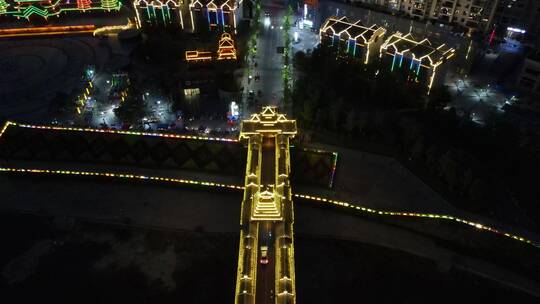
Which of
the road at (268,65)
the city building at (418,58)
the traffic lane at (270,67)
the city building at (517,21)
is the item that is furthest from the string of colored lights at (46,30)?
the city building at (517,21)

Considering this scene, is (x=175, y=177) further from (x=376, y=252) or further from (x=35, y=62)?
(x=35, y=62)

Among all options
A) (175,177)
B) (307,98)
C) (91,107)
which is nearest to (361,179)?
(307,98)

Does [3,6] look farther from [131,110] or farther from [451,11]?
[451,11]

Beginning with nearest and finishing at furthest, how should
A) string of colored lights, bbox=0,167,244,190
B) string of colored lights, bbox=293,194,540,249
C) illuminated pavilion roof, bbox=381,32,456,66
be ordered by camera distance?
string of colored lights, bbox=293,194,540,249 → string of colored lights, bbox=0,167,244,190 → illuminated pavilion roof, bbox=381,32,456,66

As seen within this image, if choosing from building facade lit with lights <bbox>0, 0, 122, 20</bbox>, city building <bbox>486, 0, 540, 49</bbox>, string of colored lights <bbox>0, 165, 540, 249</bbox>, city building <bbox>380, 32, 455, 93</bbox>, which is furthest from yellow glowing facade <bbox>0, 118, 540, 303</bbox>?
city building <bbox>486, 0, 540, 49</bbox>

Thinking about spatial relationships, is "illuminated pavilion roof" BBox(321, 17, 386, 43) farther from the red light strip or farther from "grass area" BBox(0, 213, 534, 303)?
the red light strip

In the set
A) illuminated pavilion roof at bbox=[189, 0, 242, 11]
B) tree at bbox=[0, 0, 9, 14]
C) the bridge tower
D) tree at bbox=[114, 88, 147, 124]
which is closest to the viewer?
the bridge tower
